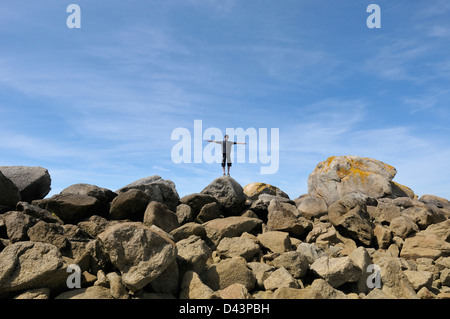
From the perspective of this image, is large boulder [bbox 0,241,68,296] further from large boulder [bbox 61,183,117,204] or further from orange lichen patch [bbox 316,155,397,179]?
orange lichen patch [bbox 316,155,397,179]

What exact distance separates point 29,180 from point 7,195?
211cm

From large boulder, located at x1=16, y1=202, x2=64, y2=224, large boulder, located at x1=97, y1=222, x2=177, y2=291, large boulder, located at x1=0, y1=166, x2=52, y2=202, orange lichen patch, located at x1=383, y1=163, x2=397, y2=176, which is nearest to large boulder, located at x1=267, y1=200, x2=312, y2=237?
large boulder, located at x1=97, y1=222, x2=177, y2=291

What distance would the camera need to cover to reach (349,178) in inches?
957

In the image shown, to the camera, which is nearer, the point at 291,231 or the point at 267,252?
the point at 267,252

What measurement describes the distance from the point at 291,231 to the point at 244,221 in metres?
1.96

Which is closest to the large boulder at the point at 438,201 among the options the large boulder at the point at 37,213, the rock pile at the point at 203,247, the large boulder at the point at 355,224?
the rock pile at the point at 203,247

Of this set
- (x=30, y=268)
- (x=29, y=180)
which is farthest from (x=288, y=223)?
(x=29, y=180)

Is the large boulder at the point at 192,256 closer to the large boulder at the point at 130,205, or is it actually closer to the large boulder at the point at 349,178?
the large boulder at the point at 130,205

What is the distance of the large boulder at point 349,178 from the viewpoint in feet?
77.3

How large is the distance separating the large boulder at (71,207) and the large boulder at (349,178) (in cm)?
1506

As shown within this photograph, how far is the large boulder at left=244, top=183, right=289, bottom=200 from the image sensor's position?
80.9 feet
